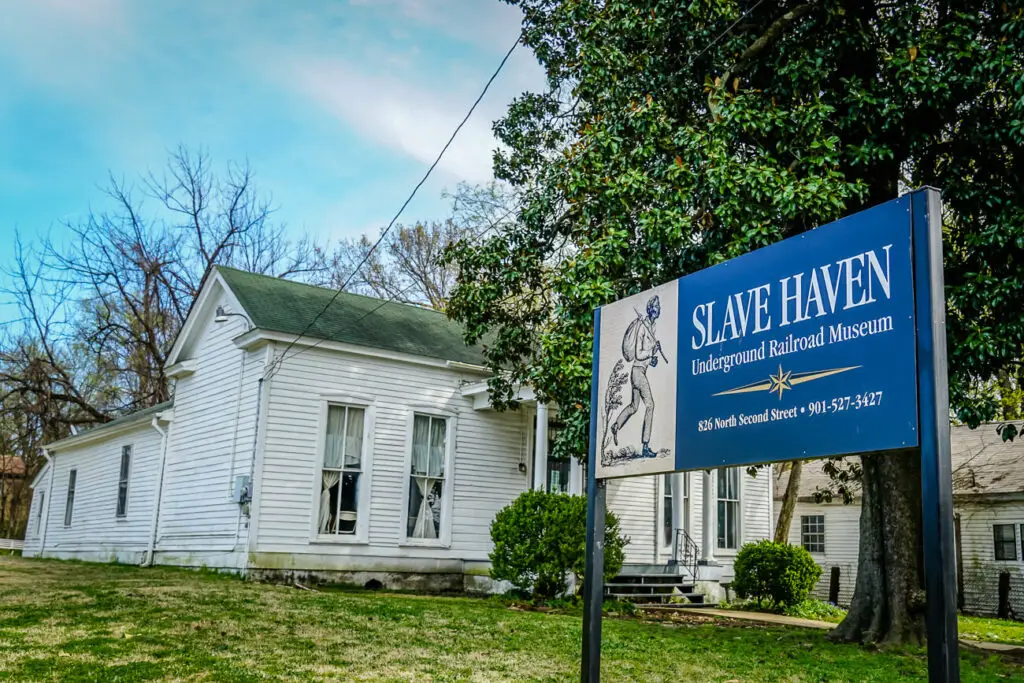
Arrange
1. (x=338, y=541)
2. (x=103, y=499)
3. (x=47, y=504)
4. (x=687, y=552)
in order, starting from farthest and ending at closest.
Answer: (x=47, y=504) → (x=103, y=499) → (x=687, y=552) → (x=338, y=541)

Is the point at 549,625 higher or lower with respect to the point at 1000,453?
lower

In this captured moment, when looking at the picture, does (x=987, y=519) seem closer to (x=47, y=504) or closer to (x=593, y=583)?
(x=593, y=583)

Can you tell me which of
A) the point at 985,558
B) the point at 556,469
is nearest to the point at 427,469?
the point at 556,469

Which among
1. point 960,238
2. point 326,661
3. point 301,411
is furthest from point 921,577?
point 301,411

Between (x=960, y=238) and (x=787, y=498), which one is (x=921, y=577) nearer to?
(x=960, y=238)

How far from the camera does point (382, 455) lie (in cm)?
1695

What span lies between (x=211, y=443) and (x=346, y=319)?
3.43m

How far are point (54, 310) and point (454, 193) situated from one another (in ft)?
44.3

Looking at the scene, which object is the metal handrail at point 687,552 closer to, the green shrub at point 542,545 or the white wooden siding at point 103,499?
the green shrub at point 542,545

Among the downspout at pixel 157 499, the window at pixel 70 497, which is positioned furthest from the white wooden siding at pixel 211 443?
the window at pixel 70 497

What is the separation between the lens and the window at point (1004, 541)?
23406 millimetres

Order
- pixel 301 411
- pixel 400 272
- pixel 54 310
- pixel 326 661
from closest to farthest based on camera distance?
pixel 326 661 < pixel 301 411 < pixel 54 310 < pixel 400 272

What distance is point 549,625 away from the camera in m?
10.6

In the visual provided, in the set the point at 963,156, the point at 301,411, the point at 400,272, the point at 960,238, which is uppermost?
the point at 400,272
